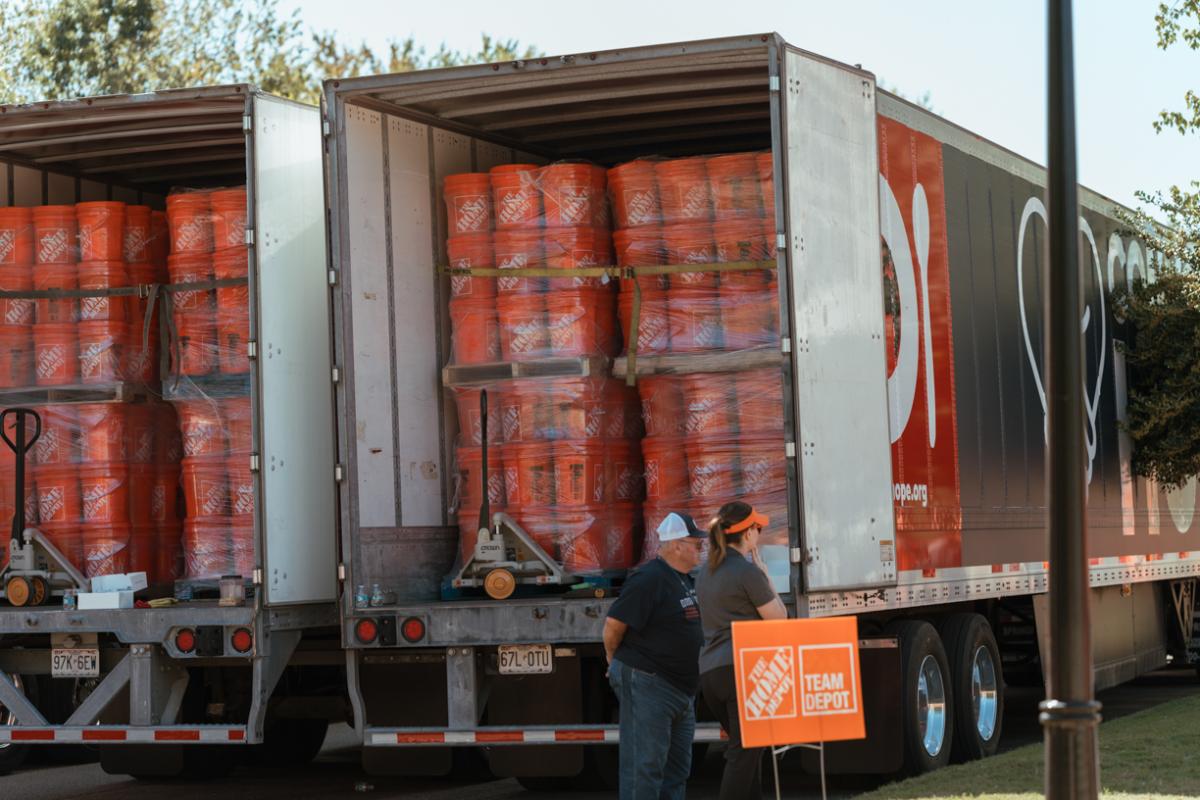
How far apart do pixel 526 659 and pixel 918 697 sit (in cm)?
236

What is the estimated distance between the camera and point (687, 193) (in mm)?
10789

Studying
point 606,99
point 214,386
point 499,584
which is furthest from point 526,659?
point 606,99

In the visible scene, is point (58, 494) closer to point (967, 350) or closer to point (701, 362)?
point (701, 362)

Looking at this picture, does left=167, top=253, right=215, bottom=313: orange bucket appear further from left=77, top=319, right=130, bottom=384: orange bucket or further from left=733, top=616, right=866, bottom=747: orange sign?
left=733, top=616, right=866, bottom=747: orange sign

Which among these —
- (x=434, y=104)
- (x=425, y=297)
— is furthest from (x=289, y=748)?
(x=434, y=104)

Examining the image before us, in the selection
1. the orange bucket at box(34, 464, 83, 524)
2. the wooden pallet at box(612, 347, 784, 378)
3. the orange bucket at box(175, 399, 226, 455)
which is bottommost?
the orange bucket at box(34, 464, 83, 524)

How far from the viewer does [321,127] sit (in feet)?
34.6

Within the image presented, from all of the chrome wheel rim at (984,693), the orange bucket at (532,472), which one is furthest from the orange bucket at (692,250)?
the chrome wheel rim at (984,693)

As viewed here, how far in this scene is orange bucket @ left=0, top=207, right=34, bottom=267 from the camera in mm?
11578

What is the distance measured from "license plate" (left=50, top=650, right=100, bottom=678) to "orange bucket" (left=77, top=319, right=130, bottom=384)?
1644 millimetres

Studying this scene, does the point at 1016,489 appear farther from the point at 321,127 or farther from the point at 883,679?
the point at 321,127

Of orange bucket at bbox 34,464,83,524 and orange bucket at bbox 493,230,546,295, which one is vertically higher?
orange bucket at bbox 493,230,546,295

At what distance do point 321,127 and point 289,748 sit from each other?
5.03 meters

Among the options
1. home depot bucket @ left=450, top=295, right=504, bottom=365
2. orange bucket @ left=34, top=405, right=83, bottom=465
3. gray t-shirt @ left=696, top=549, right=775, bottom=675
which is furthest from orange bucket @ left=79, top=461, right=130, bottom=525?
gray t-shirt @ left=696, top=549, right=775, bottom=675
